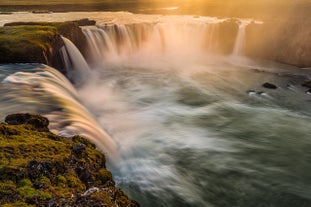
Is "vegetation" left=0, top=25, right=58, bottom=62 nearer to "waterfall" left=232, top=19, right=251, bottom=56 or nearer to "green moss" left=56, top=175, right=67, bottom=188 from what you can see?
"green moss" left=56, top=175, right=67, bottom=188

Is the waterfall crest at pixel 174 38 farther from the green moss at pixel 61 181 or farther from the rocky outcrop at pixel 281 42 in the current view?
the green moss at pixel 61 181

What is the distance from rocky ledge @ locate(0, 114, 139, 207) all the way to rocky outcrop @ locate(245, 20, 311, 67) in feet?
95.4

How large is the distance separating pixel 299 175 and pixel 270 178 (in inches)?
49.5

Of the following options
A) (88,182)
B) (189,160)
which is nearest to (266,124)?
(189,160)

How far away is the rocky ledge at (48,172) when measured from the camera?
5.24 m

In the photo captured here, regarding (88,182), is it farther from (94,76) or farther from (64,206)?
(94,76)

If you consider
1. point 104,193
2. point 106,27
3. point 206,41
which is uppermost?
point 104,193

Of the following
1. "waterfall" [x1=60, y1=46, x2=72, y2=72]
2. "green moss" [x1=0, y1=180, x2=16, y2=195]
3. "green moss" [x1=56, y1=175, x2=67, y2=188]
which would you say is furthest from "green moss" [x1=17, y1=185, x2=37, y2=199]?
"waterfall" [x1=60, y1=46, x2=72, y2=72]

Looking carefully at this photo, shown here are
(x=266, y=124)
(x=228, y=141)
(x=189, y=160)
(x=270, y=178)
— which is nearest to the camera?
(x=270, y=178)

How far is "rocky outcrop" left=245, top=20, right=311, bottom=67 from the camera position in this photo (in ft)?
101

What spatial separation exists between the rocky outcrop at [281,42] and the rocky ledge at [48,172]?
29.1 meters

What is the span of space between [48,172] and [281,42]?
32.4 meters

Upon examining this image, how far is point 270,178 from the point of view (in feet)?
35.4

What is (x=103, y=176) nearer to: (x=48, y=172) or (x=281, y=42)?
(x=48, y=172)
